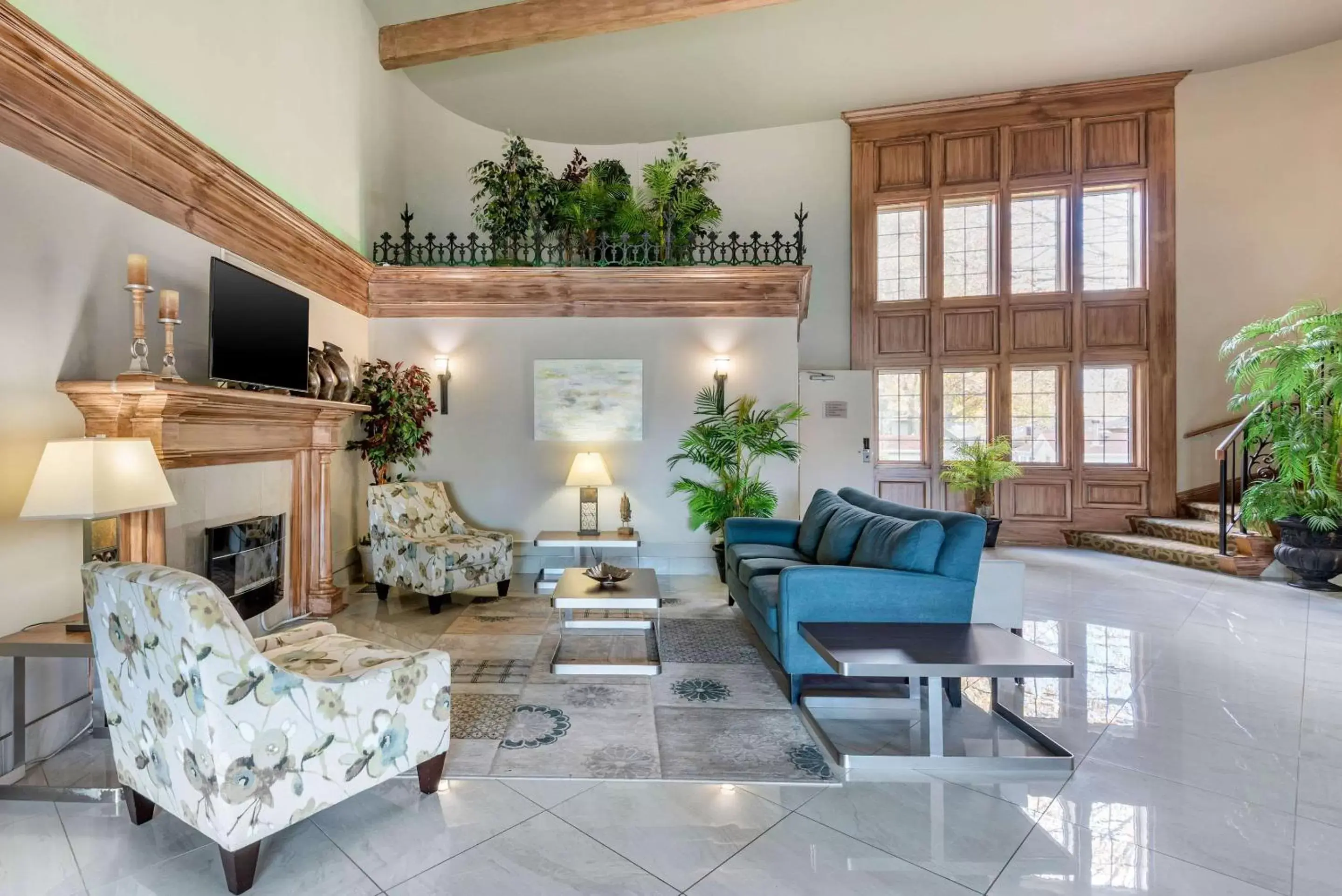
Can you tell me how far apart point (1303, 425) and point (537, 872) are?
21.7ft

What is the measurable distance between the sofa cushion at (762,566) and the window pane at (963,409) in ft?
13.5

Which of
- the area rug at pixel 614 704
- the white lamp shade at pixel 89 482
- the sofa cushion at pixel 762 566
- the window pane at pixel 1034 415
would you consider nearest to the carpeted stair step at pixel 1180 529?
the window pane at pixel 1034 415

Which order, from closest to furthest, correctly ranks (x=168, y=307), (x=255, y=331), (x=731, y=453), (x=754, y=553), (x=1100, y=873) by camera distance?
(x=1100, y=873)
(x=168, y=307)
(x=255, y=331)
(x=754, y=553)
(x=731, y=453)

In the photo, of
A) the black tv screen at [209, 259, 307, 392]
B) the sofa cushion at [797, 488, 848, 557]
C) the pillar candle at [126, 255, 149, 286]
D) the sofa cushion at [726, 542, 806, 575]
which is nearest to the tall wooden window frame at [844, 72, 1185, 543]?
the sofa cushion at [797, 488, 848, 557]

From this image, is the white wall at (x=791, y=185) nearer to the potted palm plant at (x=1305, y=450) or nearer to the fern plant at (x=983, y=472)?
the fern plant at (x=983, y=472)

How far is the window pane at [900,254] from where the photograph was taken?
7.11 m

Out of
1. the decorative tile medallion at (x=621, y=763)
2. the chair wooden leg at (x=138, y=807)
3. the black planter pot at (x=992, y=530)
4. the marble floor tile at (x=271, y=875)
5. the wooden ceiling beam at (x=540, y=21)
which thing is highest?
the wooden ceiling beam at (x=540, y=21)

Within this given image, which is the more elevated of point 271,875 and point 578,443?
point 578,443

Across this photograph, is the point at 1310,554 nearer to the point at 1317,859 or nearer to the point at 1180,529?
the point at 1180,529

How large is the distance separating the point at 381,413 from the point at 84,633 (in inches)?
115

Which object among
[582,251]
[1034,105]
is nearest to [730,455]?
[582,251]

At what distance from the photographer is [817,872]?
1.69m

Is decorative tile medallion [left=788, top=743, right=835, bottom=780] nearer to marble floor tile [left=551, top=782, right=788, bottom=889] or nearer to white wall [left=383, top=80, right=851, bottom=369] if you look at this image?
marble floor tile [left=551, top=782, right=788, bottom=889]

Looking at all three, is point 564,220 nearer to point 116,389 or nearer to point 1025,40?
point 116,389
